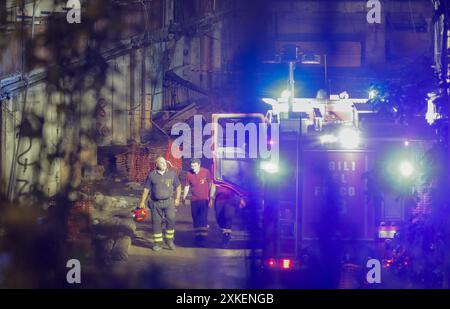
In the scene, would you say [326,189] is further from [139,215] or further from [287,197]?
[139,215]

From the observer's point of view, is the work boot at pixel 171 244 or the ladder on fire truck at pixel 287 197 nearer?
the ladder on fire truck at pixel 287 197

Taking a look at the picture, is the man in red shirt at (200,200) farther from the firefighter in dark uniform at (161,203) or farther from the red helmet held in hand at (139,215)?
the red helmet held in hand at (139,215)

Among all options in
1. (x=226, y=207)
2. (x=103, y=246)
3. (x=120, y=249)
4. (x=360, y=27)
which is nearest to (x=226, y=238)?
(x=226, y=207)

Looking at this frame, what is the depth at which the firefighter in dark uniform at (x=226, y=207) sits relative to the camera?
10.7 meters

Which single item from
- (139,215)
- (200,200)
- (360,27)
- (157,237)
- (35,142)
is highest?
(360,27)

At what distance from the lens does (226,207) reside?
35.7 ft

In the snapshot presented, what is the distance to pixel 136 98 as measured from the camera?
1608cm

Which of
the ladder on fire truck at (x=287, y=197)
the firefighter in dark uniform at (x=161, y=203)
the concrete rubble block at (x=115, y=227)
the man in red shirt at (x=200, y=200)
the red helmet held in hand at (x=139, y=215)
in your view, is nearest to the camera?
the ladder on fire truck at (x=287, y=197)

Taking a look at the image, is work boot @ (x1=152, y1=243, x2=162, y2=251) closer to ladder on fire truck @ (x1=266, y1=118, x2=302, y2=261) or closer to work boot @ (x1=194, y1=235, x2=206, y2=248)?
work boot @ (x1=194, y1=235, x2=206, y2=248)

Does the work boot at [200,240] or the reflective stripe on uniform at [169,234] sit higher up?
the reflective stripe on uniform at [169,234]

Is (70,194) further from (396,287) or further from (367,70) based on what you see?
(367,70)

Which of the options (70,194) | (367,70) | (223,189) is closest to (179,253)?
(223,189)

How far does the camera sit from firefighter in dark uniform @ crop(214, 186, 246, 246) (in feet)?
35.1

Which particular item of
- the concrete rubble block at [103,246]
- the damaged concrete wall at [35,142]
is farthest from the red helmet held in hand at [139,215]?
the concrete rubble block at [103,246]
